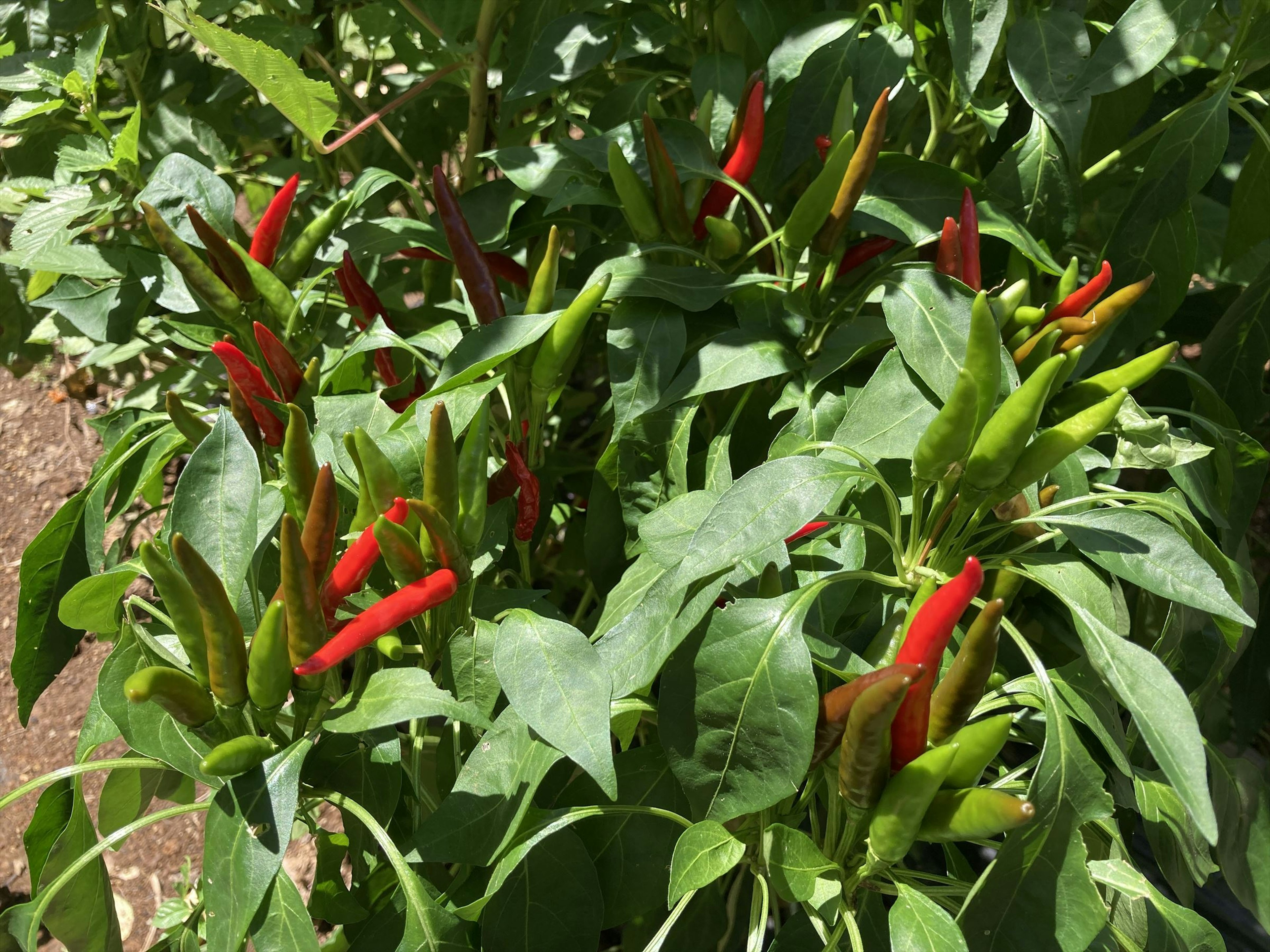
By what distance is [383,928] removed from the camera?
44.4 inches

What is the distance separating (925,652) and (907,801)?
0.12 metres

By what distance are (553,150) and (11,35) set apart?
1133 mm

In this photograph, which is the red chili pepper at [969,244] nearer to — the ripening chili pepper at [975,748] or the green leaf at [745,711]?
the green leaf at [745,711]

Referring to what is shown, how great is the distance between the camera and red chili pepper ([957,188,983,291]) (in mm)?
1182

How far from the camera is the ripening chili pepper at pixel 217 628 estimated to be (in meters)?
0.80

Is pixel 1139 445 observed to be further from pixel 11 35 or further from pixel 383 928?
pixel 11 35

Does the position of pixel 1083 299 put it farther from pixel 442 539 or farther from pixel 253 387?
pixel 253 387

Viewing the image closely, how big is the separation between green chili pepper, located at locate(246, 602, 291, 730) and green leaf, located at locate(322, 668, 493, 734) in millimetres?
50

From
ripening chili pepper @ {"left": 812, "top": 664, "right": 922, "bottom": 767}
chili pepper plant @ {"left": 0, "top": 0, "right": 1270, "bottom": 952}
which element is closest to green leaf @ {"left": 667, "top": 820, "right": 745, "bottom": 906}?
chili pepper plant @ {"left": 0, "top": 0, "right": 1270, "bottom": 952}

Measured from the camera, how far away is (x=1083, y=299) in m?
1.14

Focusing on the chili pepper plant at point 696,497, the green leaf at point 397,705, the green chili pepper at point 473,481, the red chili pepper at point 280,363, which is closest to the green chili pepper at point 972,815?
the chili pepper plant at point 696,497

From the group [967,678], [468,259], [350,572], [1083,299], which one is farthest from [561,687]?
[1083,299]

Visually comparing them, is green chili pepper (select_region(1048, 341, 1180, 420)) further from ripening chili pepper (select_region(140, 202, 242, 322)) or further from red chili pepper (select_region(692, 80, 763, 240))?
ripening chili pepper (select_region(140, 202, 242, 322))

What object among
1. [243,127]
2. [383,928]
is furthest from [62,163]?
[383,928]
